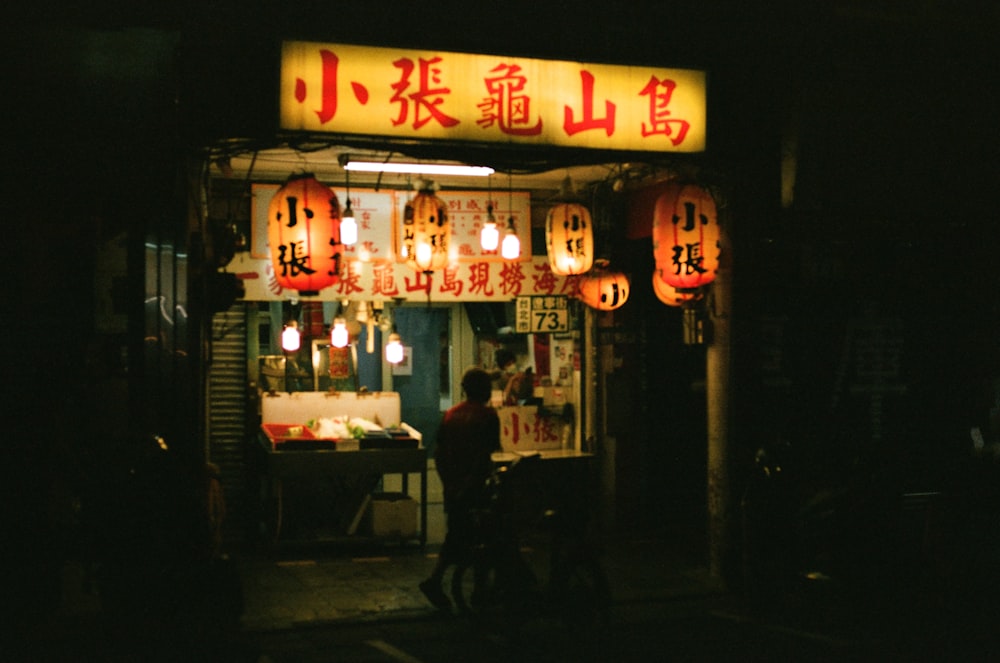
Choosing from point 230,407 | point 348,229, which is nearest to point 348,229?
point 348,229

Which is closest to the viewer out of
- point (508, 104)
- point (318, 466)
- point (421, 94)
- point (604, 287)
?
point (421, 94)

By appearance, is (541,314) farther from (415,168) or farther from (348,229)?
(348,229)

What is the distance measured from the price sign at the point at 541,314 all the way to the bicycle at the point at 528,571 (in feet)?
13.4

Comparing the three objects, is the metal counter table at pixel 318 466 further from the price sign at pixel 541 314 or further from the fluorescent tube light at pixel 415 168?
the fluorescent tube light at pixel 415 168

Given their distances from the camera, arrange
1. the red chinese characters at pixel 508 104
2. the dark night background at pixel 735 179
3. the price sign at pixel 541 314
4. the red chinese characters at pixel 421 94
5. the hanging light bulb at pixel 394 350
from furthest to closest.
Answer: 1. the hanging light bulb at pixel 394 350
2. the price sign at pixel 541 314
3. the red chinese characters at pixel 508 104
4. the dark night background at pixel 735 179
5. the red chinese characters at pixel 421 94

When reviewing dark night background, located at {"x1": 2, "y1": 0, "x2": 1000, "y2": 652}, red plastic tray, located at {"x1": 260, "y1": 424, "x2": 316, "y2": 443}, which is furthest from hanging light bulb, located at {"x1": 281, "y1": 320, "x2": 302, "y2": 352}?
dark night background, located at {"x1": 2, "y1": 0, "x2": 1000, "y2": 652}

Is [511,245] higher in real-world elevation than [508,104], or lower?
lower

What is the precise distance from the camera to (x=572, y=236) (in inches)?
490

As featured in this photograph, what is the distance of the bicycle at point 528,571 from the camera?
9641mm

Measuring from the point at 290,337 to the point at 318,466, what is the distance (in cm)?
197

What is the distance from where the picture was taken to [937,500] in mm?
11602

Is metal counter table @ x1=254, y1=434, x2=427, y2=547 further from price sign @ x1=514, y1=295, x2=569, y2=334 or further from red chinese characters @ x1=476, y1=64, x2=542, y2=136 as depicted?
red chinese characters @ x1=476, y1=64, x2=542, y2=136

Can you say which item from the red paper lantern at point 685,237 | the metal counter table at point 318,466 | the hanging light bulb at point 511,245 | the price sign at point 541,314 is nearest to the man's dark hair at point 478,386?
the red paper lantern at point 685,237

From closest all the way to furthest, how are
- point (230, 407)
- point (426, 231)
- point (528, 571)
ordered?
point (528, 571) → point (426, 231) → point (230, 407)
